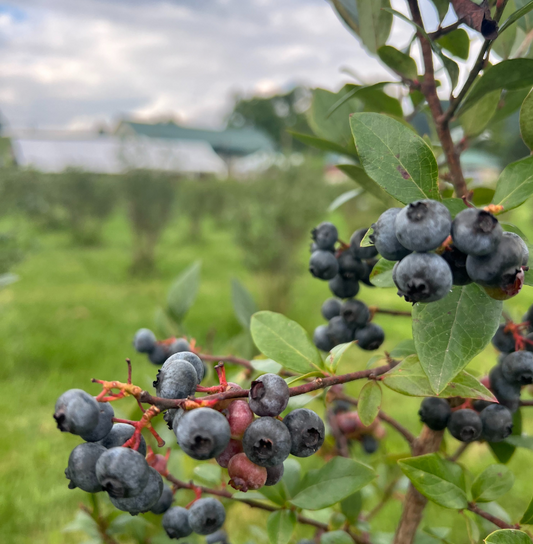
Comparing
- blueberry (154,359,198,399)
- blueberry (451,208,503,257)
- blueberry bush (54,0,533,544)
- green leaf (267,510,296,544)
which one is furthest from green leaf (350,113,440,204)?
green leaf (267,510,296,544)

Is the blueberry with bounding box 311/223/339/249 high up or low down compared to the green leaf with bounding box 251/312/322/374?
up

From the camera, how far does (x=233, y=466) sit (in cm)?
54

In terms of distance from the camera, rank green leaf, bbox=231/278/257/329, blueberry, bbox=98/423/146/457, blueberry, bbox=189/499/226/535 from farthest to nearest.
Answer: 1. green leaf, bbox=231/278/257/329
2. blueberry, bbox=189/499/226/535
3. blueberry, bbox=98/423/146/457

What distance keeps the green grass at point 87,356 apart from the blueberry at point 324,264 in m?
0.52

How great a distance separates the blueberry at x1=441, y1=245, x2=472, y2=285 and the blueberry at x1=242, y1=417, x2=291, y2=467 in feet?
0.84

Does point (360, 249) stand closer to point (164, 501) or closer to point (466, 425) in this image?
point (466, 425)

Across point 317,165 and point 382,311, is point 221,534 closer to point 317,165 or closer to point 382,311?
point 382,311

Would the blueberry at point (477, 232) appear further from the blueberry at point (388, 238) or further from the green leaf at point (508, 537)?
the green leaf at point (508, 537)

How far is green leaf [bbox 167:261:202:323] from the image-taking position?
Answer: 1.28 meters

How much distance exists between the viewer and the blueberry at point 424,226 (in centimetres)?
45

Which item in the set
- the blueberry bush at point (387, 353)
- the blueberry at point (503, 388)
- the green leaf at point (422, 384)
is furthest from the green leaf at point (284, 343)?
the blueberry at point (503, 388)

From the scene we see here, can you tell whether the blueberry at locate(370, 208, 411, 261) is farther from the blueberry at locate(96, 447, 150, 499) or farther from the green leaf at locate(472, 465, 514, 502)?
the green leaf at locate(472, 465, 514, 502)

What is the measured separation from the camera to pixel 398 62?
31.4 inches

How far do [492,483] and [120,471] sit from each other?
0.63m
